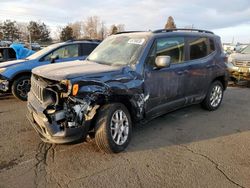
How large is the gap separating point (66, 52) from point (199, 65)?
4.35m

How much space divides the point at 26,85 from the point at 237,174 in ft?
19.1

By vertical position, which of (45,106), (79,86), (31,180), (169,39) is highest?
(169,39)

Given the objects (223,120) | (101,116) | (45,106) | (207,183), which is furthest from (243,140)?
(45,106)

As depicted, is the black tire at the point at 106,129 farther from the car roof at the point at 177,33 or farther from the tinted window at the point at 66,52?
the tinted window at the point at 66,52

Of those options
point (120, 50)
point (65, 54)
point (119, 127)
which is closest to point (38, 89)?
point (119, 127)

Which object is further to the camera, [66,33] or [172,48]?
[66,33]

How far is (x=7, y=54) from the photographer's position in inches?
377

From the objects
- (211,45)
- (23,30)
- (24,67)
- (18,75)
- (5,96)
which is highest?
(23,30)

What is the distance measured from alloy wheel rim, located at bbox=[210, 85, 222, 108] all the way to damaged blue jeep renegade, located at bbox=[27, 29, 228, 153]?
0.53 metres

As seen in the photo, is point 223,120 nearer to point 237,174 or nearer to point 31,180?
point 237,174

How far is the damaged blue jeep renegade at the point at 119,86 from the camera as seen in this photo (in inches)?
127

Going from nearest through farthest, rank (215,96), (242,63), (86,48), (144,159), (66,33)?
(144,159) → (215,96) → (86,48) → (242,63) → (66,33)

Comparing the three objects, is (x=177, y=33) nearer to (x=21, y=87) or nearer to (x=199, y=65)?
(x=199, y=65)

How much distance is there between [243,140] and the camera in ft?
13.9
